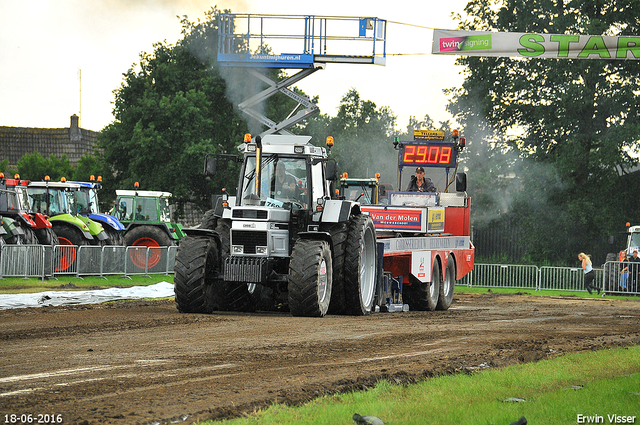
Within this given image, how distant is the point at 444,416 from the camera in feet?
20.0

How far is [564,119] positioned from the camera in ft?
118

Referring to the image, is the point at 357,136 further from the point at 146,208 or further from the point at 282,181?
the point at 282,181

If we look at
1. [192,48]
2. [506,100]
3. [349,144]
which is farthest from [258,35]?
[349,144]

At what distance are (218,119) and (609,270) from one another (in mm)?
20571

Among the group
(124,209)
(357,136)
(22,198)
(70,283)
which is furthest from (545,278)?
(357,136)

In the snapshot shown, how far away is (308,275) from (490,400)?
6019 millimetres

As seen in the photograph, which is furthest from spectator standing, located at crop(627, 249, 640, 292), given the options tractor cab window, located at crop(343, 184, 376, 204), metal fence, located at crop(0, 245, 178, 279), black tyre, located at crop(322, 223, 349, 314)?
black tyre, located at crop(322, 223, 349, 314)

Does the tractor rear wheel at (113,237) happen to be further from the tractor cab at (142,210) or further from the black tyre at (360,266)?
the black tyre at (360,266)

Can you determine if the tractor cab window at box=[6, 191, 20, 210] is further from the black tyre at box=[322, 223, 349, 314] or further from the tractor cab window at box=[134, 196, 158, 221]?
the black tyre at box=[322, 223, 349, 314]

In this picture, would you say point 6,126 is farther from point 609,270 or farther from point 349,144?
point 609,270

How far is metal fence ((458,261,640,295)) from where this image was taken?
27625 millimetres

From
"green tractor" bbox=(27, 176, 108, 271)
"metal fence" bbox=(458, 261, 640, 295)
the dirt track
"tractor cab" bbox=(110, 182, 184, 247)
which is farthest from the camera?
"tractor cab" bbox=(110, 182, 184, 247)

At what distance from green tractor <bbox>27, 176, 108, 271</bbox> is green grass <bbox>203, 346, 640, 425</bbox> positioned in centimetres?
1831

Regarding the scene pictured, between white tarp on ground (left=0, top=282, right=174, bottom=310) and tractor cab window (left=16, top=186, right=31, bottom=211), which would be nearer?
white tarp on ground (left=0, top=282, right=174, bottom=310)
